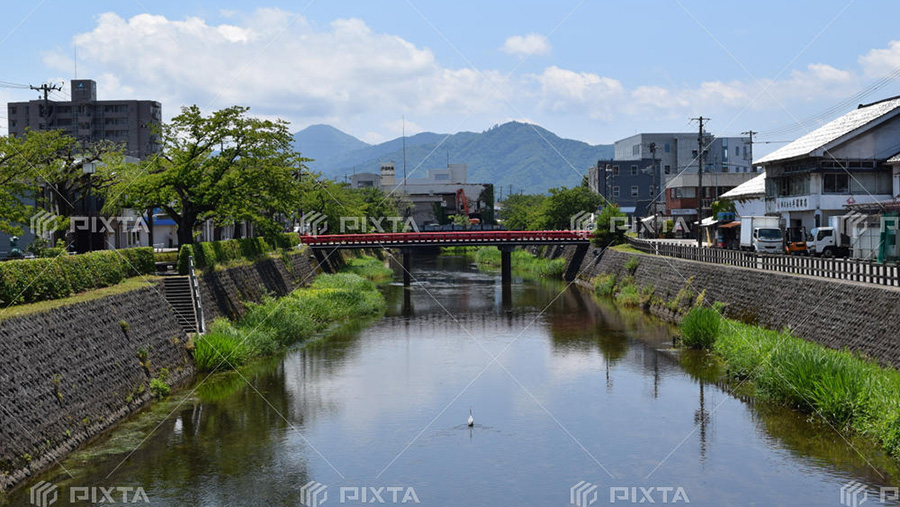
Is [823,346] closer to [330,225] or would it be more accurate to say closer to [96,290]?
[96,290]

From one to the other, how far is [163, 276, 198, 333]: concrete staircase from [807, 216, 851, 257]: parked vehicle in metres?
34.1

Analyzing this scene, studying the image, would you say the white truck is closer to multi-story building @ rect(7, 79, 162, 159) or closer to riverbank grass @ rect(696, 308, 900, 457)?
riverbank grass @ rect(696, 308, 900, 457)

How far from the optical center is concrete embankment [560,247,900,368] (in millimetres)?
26531

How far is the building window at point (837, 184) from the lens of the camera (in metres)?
51.0

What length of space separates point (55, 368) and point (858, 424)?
72.5 ft

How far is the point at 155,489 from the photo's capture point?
64.3ft

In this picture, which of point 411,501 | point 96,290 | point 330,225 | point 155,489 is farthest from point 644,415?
point 330,225
